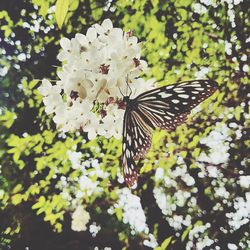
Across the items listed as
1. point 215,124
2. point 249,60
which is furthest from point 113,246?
point 249,60

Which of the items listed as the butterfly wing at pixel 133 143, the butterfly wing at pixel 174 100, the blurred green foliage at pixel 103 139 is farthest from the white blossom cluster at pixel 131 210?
the butterfly wing at pixel 174 100

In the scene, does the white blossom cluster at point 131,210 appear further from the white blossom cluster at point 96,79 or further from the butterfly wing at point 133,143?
the white blossom cluster at point 96,79

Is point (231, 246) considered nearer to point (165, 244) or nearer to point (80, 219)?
point (165, 244)

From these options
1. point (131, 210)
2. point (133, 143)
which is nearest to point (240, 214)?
point (131, 210)

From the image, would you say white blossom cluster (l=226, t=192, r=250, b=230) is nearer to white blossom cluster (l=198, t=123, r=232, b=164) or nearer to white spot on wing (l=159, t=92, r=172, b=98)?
white blossom cluster (l=198, t=123, r=232, b=164)

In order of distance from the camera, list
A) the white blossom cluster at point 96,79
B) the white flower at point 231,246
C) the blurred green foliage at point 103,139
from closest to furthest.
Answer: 1. the white blossom cluster at point 96,79
2. the white flower at point 231,246
3. the blurred green foliage at point 103,139

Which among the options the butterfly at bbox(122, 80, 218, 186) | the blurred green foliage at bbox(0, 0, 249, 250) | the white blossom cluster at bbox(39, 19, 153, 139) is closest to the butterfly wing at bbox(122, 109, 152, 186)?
the butterfly at bbox(122, 80, 218, 186)
